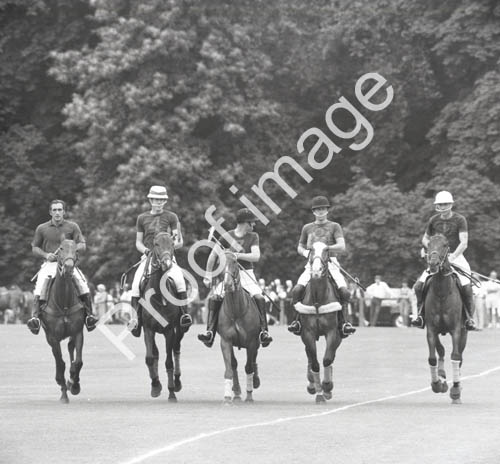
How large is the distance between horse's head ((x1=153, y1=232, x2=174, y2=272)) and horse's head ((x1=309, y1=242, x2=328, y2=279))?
2061 millimetres

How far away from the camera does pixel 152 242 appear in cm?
2295

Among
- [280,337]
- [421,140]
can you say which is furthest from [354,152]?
[280,337]

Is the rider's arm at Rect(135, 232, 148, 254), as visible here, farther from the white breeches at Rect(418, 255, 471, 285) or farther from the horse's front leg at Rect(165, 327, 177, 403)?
the white breeches at Rect(418, 255, 471, 285)

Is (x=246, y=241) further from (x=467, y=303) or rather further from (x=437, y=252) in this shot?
(x=467, y=303)

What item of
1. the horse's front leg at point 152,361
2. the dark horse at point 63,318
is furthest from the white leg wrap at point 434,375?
the dark horse at point 63,318

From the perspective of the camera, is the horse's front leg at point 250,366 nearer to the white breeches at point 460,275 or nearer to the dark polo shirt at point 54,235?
the white breeches at point 460,275

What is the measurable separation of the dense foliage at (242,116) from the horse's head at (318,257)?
34789 millimetres

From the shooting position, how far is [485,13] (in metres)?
57.2

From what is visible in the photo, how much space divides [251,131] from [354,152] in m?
5.13

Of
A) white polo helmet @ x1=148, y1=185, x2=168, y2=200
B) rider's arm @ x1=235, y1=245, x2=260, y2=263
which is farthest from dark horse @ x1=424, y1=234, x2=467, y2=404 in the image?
white polo helmet @ x1=148, y1=185, x2=168, y2=200

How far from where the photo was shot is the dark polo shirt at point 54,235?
23109 mm

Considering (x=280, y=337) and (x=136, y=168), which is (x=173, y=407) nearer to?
(x=280, y=337)

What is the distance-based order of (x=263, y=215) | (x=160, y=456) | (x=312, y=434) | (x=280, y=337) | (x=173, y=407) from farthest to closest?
(x=263, y=215)
(x=280, y=337)
(x=173, y=407)
(x=312, y=434)
(x=160, y=456)

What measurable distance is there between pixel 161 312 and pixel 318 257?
2.62m
